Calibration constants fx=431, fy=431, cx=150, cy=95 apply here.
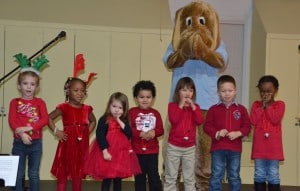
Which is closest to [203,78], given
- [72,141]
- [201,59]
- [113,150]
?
[201,59]

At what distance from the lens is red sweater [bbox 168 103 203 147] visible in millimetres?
3637

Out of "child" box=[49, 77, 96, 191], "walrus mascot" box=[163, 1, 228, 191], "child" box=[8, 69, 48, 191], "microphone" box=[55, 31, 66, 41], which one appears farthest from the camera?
"microphone" box=[55, 31, 66, 41]

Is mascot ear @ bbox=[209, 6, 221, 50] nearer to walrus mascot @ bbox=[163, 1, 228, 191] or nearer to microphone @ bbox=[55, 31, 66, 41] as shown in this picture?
walrus mascot @ bbox=[163, 1, 228, 191]

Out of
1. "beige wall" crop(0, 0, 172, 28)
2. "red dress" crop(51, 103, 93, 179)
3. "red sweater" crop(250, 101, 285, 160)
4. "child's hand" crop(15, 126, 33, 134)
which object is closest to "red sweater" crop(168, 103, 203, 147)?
"red sweater" crop(250, 101, 285, 160)

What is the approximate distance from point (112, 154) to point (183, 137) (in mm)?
619

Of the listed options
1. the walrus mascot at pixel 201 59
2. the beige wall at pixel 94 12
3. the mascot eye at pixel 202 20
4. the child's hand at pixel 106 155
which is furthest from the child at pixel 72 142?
the beige wall at pixel 94 12

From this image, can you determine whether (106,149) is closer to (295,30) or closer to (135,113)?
(135,113)

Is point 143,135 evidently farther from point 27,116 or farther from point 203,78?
point 27,116

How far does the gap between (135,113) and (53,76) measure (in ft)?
6.72

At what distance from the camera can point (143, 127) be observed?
3689 millimetres

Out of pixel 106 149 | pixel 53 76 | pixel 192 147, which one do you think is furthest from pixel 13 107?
pixel 53 76

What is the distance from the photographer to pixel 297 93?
567 centimetres

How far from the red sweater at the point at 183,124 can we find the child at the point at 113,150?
384mm

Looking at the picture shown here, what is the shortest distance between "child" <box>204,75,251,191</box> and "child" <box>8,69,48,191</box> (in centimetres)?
144
